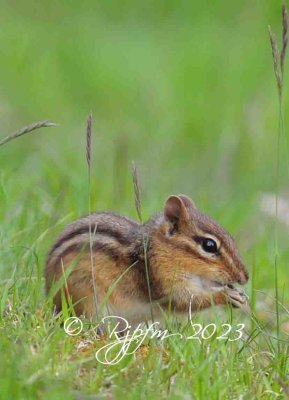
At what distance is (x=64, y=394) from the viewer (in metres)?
5.25

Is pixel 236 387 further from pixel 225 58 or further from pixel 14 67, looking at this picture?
pixel 225 58

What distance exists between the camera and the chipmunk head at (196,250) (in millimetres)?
7016

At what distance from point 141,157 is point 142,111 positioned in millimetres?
1959

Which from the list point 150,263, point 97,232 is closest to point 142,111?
point 150,263

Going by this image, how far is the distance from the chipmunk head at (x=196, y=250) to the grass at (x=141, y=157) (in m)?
0.18

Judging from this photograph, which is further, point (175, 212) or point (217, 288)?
point (175, 212)

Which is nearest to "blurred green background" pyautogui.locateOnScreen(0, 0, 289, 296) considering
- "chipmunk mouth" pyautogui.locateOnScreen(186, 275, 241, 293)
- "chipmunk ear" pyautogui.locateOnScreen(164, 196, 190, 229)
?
"chipmunk ear" pyautogui.locateOnScreen(164, 196, 190, 229)

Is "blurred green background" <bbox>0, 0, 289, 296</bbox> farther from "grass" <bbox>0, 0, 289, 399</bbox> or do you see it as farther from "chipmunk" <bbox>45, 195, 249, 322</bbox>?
"chipmunk" <bbox>45, 195, 249, 322</bbox>

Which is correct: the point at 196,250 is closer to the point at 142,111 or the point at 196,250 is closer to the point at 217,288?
the point at 217,288

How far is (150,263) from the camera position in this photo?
7.12 m

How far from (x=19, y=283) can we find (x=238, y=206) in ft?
12.7

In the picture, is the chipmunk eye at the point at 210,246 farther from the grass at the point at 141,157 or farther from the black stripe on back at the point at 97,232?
the black stripe on back at the point at 97,232

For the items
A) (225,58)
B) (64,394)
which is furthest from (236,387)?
(225,58)

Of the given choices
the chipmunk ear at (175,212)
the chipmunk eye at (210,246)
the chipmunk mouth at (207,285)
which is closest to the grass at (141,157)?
the chipmunk mouth at (207,285)
